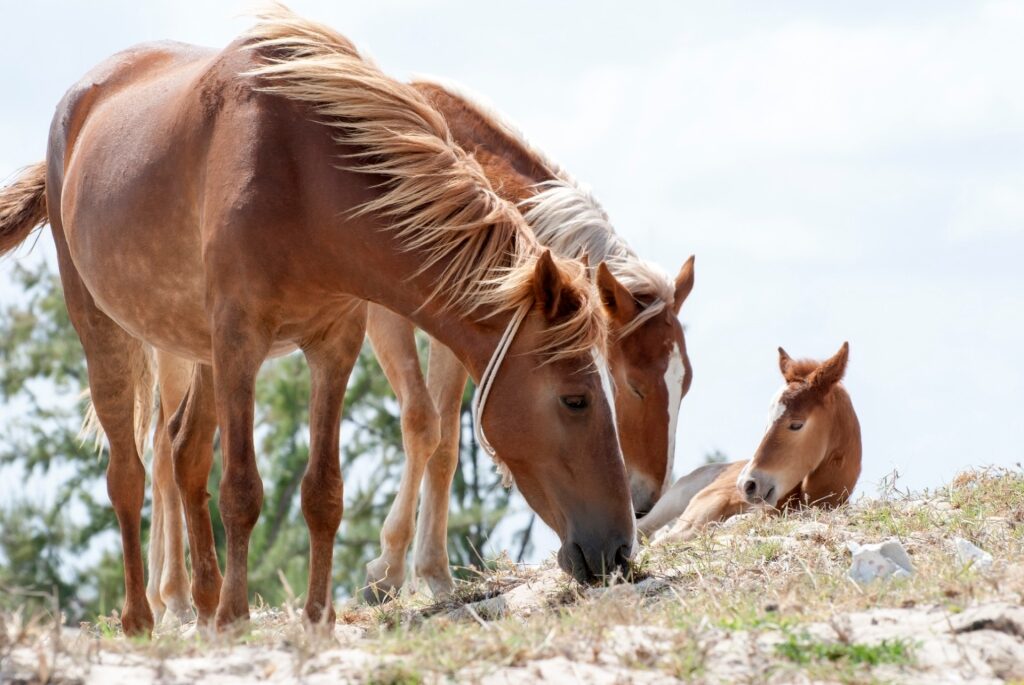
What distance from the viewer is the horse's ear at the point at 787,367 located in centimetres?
810

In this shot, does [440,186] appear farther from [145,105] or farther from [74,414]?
[74,414]

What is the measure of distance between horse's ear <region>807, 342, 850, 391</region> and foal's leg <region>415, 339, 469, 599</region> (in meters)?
2.24

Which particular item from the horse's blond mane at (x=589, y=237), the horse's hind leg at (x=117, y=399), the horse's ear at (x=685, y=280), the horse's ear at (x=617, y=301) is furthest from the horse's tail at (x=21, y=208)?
the horse's ear at (x=685, y=280)

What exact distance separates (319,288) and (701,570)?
1.92m

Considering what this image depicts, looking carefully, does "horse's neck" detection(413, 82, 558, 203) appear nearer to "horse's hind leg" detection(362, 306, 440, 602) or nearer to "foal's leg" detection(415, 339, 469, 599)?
"horse's hind leg" detection(362, 306, 440, 602)

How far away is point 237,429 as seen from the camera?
16.1 ft

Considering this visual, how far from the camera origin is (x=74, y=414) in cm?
2297

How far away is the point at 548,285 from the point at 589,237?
1.75 m

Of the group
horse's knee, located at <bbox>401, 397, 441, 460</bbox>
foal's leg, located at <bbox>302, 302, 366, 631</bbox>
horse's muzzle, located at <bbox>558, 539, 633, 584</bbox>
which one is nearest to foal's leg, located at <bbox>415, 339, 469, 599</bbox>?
horse's knee, located at <bbox>401, 397, 441, 460</bbox>

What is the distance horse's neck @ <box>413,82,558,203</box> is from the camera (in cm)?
632

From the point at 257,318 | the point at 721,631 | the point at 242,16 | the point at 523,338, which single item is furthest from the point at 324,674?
the point at 242,16

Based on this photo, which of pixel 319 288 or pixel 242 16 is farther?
pixel 242 16

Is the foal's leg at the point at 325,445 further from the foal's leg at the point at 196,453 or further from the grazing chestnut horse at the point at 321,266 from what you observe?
the foal's leg at the point at 196,453

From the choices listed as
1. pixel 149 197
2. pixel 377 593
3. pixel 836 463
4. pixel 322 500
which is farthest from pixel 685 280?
pixel 149 197
